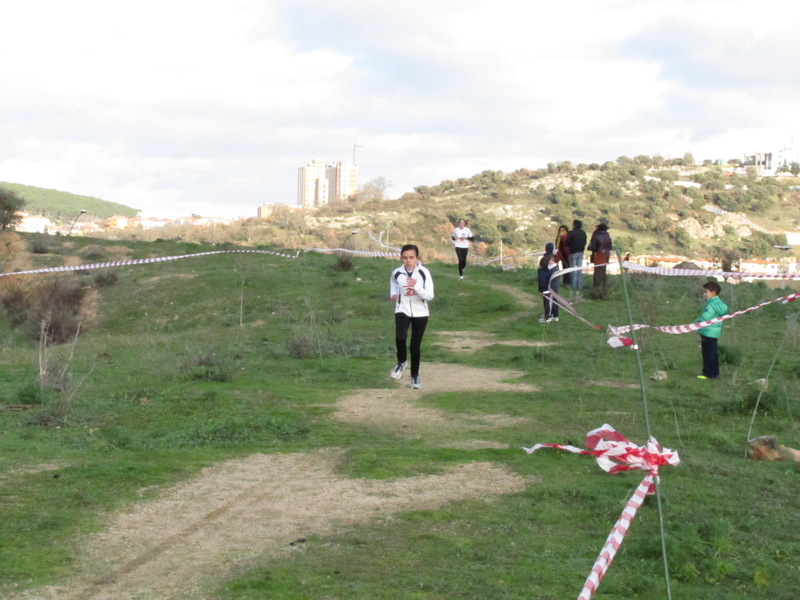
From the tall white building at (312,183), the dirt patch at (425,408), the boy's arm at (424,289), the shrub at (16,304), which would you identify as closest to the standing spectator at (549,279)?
the dirt patch at (425,408)

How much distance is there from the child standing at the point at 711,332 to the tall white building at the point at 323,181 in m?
148

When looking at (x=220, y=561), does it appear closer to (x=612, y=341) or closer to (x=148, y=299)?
(x=612, y=341)

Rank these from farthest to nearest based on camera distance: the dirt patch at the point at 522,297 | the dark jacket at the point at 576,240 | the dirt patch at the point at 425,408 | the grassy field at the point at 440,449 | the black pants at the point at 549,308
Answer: the dirt patch at the point at 522,297, the dark jacket at the point at 576,240, the black pants at the point at 549,308, the dirt patch at the point at 425,408, the grassy field at the point at 440,449

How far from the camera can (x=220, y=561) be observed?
405cm

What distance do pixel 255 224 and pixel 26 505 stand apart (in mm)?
68055

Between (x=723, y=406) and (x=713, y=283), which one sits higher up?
(x=713, y=283)

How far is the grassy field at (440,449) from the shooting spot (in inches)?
157

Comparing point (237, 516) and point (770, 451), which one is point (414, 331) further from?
point (237, 516)

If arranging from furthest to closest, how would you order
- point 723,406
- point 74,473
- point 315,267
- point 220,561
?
1. point 315,267
2. point 723,406
3. point 74,473
4. point 220,561

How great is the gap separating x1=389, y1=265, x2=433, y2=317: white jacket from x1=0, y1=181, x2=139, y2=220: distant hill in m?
150

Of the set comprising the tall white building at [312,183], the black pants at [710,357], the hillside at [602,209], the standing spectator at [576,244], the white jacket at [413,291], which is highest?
the tall white building at [312,183]

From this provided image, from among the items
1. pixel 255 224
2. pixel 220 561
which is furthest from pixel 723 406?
pixel 255 224

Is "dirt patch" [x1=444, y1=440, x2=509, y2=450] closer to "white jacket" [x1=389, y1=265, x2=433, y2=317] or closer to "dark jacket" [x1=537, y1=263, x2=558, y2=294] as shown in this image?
"white jacket" [x1=389, y1=265, x2=433, y2=317]

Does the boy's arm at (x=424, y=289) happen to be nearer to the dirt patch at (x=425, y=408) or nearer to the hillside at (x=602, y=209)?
the dirt patch at (x=425, y=408)
